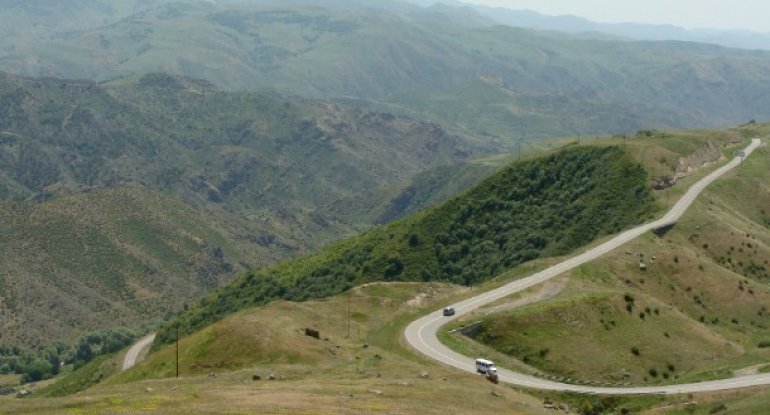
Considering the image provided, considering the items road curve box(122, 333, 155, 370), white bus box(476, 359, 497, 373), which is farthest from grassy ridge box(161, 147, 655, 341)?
white bus box(476, 359, 497, 373)

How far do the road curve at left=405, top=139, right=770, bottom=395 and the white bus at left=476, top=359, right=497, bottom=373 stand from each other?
1.34 metres

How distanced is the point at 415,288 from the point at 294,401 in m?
59.9

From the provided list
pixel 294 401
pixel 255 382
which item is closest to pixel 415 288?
pixel 255 382

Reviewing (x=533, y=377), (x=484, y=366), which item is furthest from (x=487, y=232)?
(x=484, y=366)

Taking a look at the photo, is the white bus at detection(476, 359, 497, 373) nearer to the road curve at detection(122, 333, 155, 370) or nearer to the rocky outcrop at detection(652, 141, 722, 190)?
the rocky outcrop at detection(652, 141, 722, 190)

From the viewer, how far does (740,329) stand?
117188mm

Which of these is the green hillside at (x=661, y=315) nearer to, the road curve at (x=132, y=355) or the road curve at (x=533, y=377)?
the road curve at (x=533, y=377)

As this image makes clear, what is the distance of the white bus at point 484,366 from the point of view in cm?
9106

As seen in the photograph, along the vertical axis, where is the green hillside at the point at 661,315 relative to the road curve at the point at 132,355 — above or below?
above

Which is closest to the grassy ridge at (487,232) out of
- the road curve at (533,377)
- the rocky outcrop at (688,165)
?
the rocky outcrop at (688,165)

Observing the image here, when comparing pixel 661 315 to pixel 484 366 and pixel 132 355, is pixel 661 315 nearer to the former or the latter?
pixel 484 366

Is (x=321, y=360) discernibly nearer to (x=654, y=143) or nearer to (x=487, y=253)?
(x=487, y=253)

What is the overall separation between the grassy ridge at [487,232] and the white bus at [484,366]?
6522 centimetres

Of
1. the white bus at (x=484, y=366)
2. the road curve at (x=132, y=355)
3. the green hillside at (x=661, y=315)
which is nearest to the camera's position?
the white bus at (x=484, y=366)
